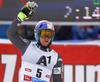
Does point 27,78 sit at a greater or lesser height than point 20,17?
lesser

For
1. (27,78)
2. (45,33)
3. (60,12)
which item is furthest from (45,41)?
(60,12)

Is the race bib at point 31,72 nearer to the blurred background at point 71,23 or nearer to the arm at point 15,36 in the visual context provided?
the arm at point 15,36

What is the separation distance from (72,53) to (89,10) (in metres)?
0.90

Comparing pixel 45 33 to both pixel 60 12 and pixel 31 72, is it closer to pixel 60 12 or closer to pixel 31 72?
pixel 31 72

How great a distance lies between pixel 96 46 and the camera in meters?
4.56

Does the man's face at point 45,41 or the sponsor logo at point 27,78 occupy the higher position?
the man's face at point 45,41

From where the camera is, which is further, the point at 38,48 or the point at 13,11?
the point at 13,11

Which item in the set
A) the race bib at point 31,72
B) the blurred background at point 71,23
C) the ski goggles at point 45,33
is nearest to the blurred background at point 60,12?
the blurred background at point 71,23

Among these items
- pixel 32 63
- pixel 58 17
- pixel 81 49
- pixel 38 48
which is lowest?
pixel 32 63

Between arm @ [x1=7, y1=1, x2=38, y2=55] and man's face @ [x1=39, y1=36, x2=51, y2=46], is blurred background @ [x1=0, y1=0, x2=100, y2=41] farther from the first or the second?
arm @ [x1=7, y1=1, x2=38, y2=55]

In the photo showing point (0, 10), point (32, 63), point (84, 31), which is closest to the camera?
point (32, 63)

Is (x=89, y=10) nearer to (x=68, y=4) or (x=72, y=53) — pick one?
(x=68, y=4)

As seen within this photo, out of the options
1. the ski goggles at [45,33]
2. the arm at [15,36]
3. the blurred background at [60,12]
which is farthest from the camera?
the blurred background at [60,12]

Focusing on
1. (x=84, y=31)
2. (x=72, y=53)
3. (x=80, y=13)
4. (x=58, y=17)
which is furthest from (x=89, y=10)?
(x=84, y=31)
